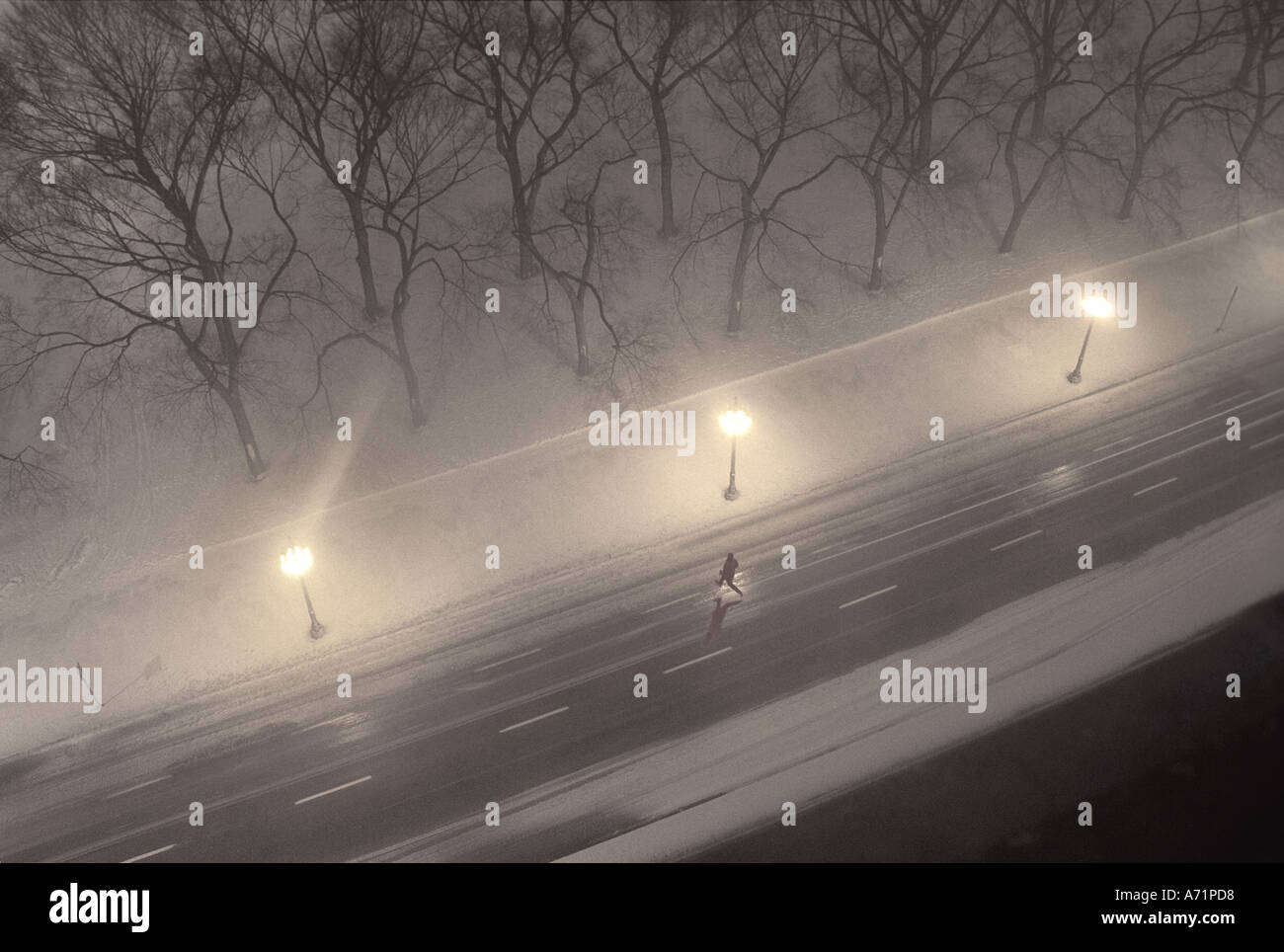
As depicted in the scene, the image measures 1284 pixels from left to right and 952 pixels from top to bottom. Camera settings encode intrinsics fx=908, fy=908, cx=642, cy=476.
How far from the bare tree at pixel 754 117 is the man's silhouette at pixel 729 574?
757 centimetres

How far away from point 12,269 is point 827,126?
23512 mm

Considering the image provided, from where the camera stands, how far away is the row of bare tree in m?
21.4

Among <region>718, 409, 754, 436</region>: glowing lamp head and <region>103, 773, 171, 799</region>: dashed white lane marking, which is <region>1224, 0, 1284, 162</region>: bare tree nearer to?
<region>718, 409, 754, 436</region>: glowing lamp head

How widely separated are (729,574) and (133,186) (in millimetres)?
19898

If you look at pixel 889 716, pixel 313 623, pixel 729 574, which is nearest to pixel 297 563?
pixel 313 623

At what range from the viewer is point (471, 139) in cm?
2570

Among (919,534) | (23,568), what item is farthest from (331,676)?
(919,534)

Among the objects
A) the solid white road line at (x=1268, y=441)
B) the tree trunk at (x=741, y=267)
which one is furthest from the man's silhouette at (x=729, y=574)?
the solid white road line at (x=1268, y=441)

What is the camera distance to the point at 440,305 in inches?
966

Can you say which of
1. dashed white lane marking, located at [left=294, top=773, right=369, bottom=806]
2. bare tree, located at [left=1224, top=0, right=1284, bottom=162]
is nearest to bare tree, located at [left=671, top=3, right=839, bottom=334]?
bare tree, located at [left=1224, top=0, right=1284, bottom=162]

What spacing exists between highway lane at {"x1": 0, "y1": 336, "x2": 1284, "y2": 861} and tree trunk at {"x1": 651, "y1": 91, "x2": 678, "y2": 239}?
30.9 feet

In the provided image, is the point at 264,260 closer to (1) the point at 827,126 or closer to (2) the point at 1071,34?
(1) the point at 827,126

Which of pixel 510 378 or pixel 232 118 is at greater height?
pixel 232 118

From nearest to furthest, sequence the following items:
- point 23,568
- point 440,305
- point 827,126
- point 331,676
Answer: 1. point 331,676
2. point 23,568
3. point 440,305
4. point 827,126
